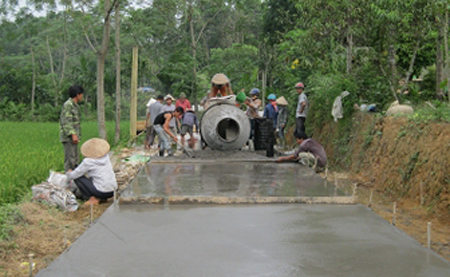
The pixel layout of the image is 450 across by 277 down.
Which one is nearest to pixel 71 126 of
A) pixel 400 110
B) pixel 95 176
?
pixel 95 176

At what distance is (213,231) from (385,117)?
5.65 m

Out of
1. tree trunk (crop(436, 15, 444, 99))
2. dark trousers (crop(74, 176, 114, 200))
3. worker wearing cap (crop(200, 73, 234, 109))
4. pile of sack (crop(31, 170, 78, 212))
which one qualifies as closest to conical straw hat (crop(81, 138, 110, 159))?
dark trousers (crop(74, 176, 114, 200))

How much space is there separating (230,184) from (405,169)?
2925 mm

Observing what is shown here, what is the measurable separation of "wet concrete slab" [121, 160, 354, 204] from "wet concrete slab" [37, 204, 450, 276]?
0.75ft

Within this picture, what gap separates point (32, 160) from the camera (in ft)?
31.7

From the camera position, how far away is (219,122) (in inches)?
477

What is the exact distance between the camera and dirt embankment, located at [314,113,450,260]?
6.73 m

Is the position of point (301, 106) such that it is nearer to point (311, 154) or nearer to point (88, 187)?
point (311, 154)

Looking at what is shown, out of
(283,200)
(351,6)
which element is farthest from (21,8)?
(283,200)

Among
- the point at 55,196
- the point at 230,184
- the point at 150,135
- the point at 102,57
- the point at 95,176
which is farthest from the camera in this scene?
the point at 150,135

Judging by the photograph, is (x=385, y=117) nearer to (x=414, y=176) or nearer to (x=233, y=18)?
(x=414, y=176)

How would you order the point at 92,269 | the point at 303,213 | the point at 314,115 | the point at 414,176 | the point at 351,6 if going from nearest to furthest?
1. the point at 92,269
2. the point at 303,213
3. the point at 414,176
4. the point at 351,6
5. the point at 314,115

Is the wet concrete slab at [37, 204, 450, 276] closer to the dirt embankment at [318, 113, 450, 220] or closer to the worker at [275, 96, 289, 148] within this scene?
the dirt embankment at [318, 113, 450, 220]

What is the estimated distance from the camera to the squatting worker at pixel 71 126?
27.9 feet
